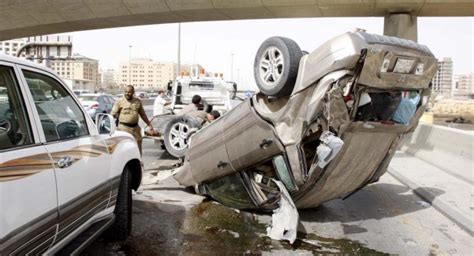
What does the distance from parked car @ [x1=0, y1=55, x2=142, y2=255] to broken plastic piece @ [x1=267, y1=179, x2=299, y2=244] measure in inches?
68.9

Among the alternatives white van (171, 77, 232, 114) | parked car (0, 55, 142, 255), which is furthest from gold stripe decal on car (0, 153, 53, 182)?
white van (171, 77, 232, 114)

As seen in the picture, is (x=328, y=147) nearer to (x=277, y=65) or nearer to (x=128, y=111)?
(x=277, y=65)

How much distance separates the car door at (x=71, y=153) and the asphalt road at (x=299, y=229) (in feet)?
3.58

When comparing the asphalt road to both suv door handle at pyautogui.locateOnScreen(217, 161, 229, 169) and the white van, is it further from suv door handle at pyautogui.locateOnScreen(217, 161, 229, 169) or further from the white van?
the white van

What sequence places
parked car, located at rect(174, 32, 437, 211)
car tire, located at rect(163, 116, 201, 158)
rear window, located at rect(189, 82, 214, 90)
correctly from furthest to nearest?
1. rear window, located at rect(189, 82, 214, 90)
2. car tire, located at rect(163, 116, 201, 158)
3. parked car, located at rect(174, 32, 437, 211)

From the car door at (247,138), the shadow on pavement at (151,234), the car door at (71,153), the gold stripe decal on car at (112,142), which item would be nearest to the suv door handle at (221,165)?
the car door at (247,138)

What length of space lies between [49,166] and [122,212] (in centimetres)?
201

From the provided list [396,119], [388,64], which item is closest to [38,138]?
[388,64]

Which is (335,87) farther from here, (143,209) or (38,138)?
(143,209)

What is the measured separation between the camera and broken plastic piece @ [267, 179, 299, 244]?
17.4 ft

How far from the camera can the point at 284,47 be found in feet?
17.2

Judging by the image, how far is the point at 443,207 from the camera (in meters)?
7.02

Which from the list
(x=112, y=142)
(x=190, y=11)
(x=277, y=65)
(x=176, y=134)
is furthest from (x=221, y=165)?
(x=190, y=11)

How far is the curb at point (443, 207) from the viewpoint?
6128mm
